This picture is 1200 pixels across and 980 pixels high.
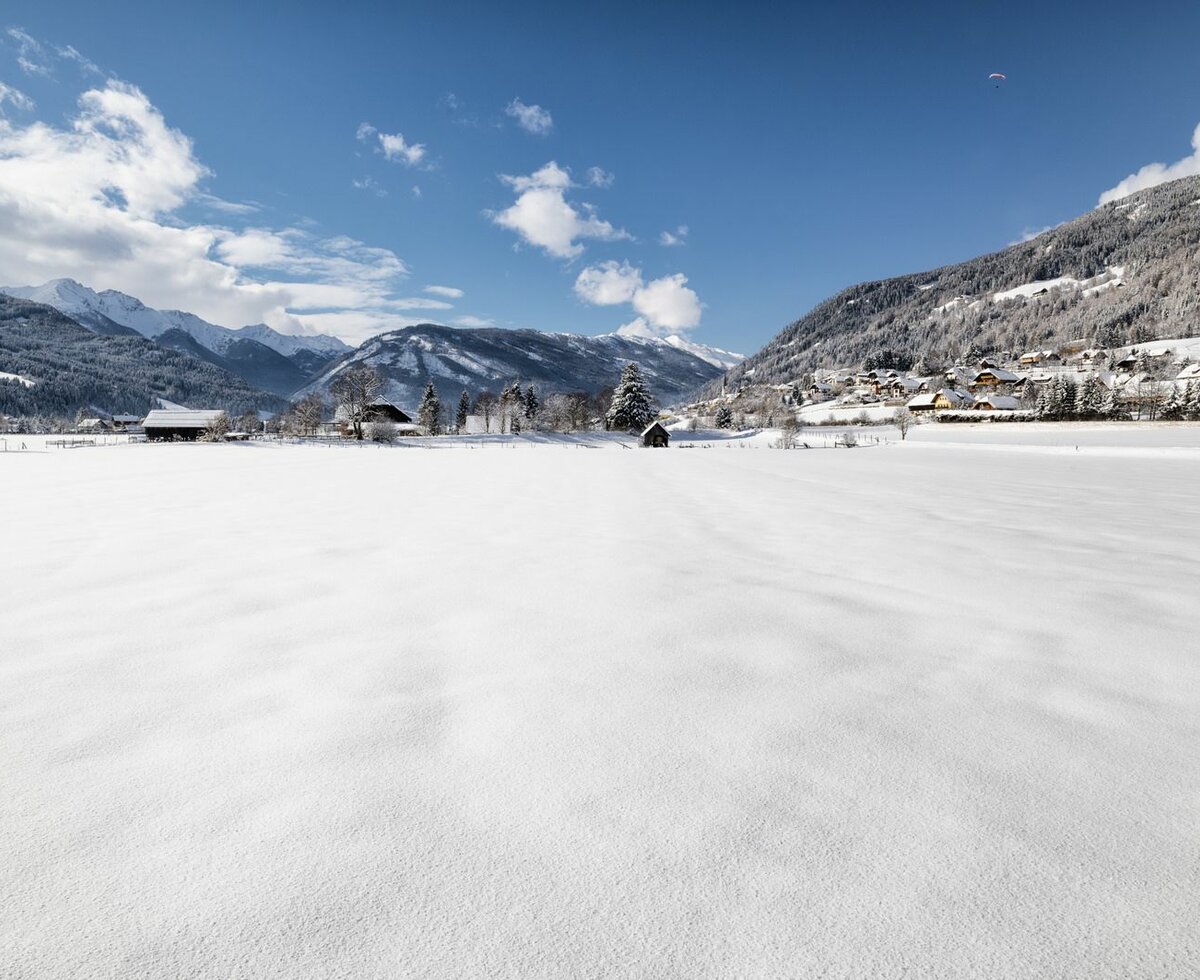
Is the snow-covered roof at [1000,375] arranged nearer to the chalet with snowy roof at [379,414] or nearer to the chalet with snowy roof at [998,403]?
the chalet with snowy roof at [998,403]

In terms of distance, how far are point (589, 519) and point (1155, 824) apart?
8.22m

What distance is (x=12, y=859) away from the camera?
6.24 ft

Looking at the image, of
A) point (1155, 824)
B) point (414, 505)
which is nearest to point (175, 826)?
point (1155, 824)

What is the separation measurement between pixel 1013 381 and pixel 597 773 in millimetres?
154577

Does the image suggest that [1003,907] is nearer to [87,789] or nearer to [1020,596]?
[87,789]

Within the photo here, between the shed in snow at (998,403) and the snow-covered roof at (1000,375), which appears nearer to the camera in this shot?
the shed in snow at (998,403)

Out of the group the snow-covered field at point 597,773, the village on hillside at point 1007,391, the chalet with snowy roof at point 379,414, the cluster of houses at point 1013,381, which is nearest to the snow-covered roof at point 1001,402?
the cluster of houses at point 1013,381

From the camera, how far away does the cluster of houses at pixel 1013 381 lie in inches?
3519

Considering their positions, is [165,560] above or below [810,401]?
below

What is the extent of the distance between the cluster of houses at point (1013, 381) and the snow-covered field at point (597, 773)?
8937 cm

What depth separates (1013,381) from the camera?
124 metres

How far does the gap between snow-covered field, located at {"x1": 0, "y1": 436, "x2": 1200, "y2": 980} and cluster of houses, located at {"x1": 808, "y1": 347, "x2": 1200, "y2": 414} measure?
293ft

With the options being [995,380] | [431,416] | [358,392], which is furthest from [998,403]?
[358,392]

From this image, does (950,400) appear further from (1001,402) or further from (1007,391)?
(1007,391)
